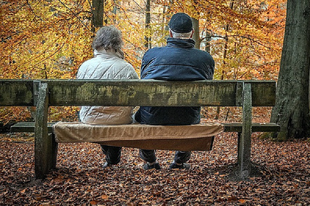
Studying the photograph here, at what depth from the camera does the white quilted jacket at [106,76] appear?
386 cm

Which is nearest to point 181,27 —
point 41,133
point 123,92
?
point 123,92

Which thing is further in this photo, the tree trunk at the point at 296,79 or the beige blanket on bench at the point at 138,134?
the tree trunk at the point at 296,79

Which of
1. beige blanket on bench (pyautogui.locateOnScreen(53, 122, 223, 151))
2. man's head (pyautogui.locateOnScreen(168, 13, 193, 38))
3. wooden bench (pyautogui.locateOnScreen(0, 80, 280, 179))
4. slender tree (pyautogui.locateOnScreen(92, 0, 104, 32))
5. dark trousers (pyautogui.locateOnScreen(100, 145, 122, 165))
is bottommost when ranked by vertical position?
dark trousers (pyautogui.locateOnScreen(100, 145, 122, 165))

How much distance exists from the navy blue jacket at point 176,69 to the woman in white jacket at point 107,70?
26 centimetres

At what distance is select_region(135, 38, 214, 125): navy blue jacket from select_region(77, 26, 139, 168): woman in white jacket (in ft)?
0.86

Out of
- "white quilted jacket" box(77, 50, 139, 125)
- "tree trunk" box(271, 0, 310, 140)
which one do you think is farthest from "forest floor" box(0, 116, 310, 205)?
"tree trunk" box(271, 0, 310, 140)

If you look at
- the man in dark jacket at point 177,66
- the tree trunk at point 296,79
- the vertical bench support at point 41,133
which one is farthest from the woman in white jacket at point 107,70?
the tree trunk at point 296,79

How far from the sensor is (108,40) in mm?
4031

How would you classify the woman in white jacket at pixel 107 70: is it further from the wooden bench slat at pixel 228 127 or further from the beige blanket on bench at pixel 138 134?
the wooden bench slat at pixel 228 127

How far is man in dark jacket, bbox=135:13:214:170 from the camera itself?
3.55m

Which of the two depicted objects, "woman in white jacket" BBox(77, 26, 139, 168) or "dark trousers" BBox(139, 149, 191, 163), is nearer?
"woman in white jacket" BBox(77, 26, 139, 168)

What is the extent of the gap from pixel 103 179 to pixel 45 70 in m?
8.20

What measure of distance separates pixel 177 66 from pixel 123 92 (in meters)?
0.65

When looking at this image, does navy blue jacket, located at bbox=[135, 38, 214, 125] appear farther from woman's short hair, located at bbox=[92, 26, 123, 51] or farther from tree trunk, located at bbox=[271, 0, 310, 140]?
tree trunk, located at bbox=[271, 0, 310, 140]
